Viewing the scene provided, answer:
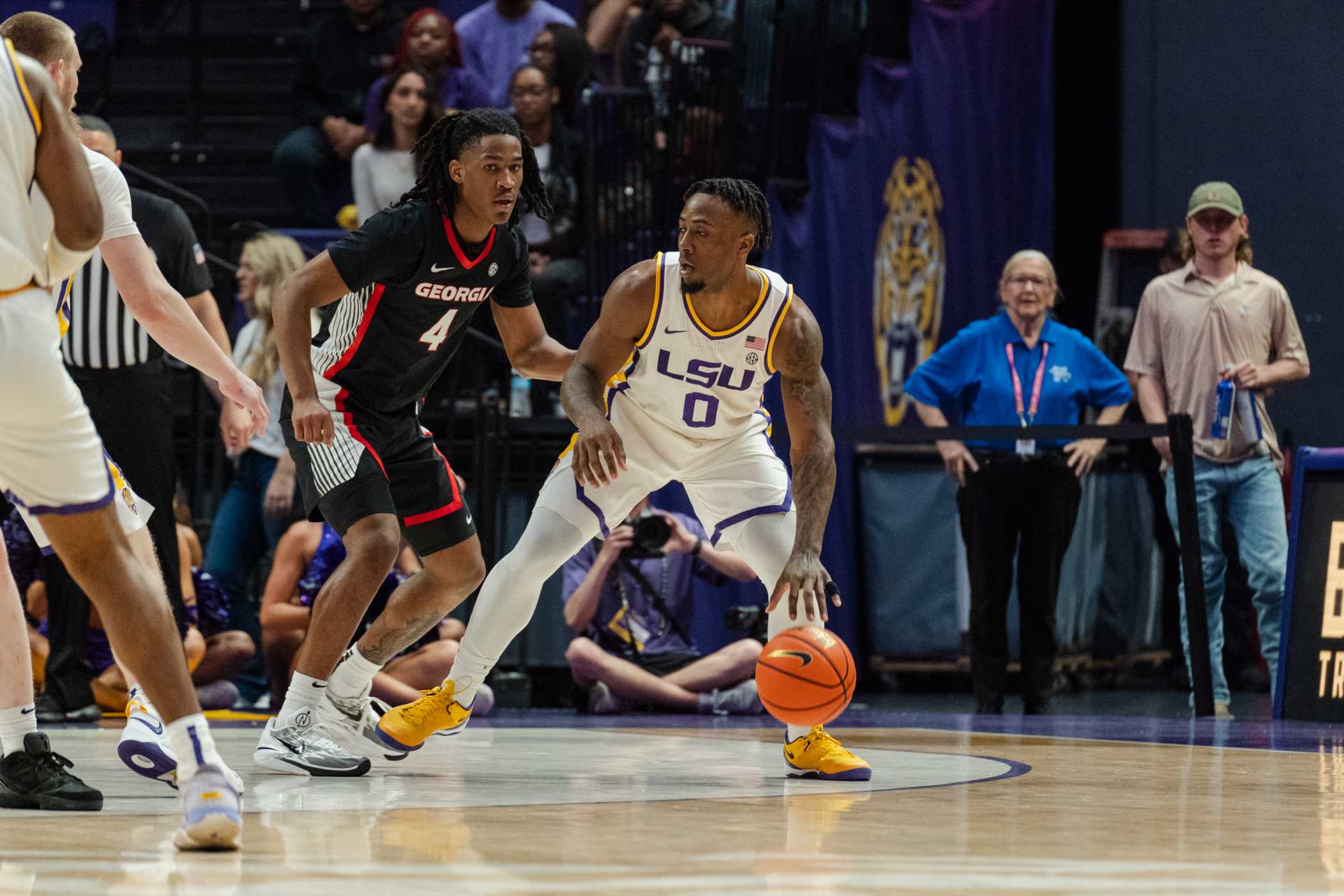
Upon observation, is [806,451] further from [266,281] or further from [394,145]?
[394,145]

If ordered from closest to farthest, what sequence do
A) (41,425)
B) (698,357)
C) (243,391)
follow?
(41,425)
(243,391)
(698,357)

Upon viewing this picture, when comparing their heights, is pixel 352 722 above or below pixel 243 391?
below

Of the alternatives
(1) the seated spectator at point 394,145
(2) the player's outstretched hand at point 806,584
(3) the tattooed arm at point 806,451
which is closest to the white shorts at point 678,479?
(3) the tattooed arm at point 806,451

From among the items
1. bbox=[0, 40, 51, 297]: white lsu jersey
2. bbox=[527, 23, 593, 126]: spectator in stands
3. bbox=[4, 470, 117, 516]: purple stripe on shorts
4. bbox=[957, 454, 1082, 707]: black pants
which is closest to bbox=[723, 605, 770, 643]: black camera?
bbox=[957, 454, 1082, 707]: black pants

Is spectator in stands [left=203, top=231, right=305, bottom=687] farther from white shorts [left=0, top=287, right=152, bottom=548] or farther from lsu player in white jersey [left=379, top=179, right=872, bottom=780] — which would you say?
white shorts [left=0, top=287, right=152, bottom=548]

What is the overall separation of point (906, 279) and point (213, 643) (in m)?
4.09

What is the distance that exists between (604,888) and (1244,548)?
19.0 feet

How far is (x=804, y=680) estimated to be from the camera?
198 inches

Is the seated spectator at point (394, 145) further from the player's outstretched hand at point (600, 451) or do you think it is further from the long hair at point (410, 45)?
the player's outstretched hand at point (600, 451)

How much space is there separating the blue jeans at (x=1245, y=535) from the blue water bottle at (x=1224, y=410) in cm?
18

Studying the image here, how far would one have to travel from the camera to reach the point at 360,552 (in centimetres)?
544

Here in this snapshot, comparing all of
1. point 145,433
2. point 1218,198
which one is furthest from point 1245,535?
point 145,433

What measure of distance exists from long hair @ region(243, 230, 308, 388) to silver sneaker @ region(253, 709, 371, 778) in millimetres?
3625

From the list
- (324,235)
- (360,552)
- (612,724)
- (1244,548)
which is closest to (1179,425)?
(1244,548)
